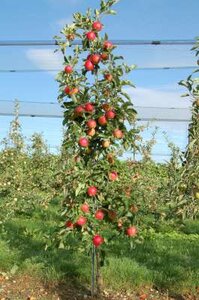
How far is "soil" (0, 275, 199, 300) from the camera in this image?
4443 mm

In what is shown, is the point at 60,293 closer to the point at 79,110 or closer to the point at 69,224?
the point at 69,224

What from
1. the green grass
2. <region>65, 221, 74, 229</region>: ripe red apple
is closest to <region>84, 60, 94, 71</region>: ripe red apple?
<region>65, 221, 74, 229</region>: ripe red apple

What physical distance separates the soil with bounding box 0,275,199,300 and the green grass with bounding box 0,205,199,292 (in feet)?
0.29

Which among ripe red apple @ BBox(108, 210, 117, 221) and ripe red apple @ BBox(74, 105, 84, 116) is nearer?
ripe red apple @ BBox(74, 105, 84, 116)

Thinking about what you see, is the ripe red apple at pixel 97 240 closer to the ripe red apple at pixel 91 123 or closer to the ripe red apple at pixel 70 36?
the ripe red apple at pixel 91 123

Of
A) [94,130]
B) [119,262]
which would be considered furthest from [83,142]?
[119,262]

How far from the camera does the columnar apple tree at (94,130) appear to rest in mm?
3828

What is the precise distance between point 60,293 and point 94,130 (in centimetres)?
162

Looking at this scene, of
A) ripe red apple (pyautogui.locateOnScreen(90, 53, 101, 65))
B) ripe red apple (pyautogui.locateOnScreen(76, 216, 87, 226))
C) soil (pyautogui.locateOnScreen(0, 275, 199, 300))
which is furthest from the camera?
soil (pyautogui.locateOnScreen(0, 275, 199, 300))

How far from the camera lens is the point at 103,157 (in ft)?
13.1

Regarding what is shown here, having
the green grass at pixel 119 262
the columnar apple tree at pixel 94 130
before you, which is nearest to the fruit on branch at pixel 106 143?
the columnar apple tree at pixel 94 130

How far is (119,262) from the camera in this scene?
5066 mm

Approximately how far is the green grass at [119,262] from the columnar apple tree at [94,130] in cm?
56

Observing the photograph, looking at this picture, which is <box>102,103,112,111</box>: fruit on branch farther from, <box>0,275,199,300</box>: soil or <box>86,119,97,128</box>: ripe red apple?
<box>0,275,199,300</box>: soil
